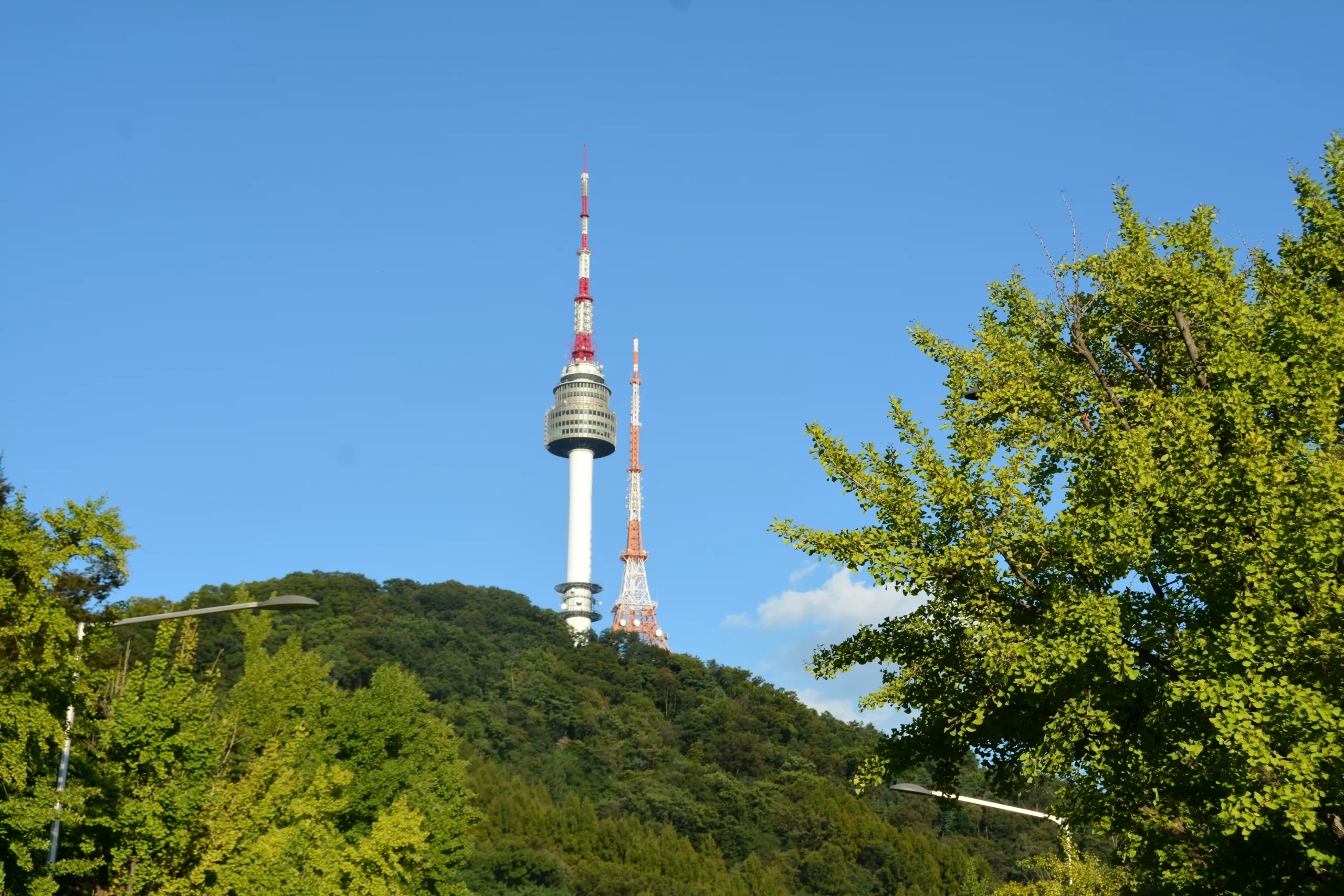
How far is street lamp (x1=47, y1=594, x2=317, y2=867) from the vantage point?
16531mm

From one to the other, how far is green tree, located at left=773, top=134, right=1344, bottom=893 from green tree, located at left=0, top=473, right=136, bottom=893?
932 centimetres

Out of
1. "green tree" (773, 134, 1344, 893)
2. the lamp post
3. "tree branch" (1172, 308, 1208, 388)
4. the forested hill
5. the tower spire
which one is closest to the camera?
"green tree" (773, 134, 1344, 893)

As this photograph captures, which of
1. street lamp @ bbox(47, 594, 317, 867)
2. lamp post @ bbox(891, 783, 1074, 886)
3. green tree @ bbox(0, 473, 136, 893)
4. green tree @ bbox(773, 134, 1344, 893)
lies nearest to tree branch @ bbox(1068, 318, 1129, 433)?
green tree @ bbox(773, 134, 1344, 893)

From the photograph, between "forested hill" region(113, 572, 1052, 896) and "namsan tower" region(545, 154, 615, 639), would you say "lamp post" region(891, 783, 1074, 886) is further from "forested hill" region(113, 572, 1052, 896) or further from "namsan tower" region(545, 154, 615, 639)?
"namsan tower" region(545, 154, 615, 639)

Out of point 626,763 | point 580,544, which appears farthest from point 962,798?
point 580,544

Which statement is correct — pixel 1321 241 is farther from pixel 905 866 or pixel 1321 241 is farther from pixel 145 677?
pixel 905 866

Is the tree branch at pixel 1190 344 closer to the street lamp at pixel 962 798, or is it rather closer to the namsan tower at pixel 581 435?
the street lamp at pixel 962 798

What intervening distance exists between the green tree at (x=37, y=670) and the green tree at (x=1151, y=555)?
367 inches

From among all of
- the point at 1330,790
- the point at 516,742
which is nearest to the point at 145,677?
the point at 1330,790

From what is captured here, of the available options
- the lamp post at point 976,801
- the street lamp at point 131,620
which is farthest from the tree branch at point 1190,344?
the street lamp at point 131,620

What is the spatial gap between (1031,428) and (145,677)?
48.7 feet

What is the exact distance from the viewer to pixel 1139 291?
1650 centimetres

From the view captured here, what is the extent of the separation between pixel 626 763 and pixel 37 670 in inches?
4324

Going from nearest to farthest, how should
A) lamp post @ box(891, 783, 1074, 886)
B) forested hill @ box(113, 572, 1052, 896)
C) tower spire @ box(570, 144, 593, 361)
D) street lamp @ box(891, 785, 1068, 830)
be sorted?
lamp post @ box(891, 783, 1074, 886) < street lamp @ box(891, 785, 1068, 830) < forested hill @ box(113, 572, 1052, 896) < tower spire @ box(570, 144, 593, 361)
